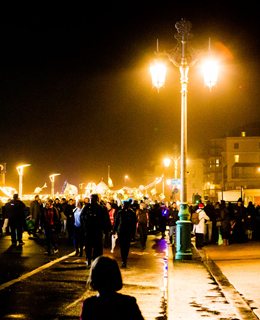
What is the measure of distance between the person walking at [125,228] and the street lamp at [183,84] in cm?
239

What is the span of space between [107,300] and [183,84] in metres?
13.9

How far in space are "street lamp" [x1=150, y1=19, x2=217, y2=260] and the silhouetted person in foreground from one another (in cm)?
1295

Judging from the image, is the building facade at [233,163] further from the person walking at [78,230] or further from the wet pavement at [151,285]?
the wet pavement at [151,285]

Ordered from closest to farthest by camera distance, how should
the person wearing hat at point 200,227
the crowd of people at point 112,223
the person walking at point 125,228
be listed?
1. the crowd of people at point 112,223
2. the person walking at point 125,228
3. the person wearing hat at point 200,227

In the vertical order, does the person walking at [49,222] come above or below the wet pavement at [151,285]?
above

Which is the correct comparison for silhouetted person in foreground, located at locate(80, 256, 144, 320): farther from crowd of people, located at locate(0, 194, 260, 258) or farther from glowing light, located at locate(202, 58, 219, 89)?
glowing light, located at locate(202, 58, 219, 89)

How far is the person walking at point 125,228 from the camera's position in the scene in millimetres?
14414

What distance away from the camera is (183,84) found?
56.0ft

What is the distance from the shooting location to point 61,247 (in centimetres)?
2067

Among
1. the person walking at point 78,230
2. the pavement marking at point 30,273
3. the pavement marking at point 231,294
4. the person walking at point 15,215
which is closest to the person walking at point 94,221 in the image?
the pavement marking at point 30,273

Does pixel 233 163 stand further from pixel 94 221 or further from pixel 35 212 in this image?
pixel 94 221

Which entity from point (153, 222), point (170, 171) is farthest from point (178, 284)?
point (170, 171)

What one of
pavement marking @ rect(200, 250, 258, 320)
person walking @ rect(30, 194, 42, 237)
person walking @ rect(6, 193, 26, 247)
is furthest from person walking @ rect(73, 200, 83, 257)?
person walking @ rect(30, 194, 42, 237)

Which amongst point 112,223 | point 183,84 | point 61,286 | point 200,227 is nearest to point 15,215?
point 112,223
